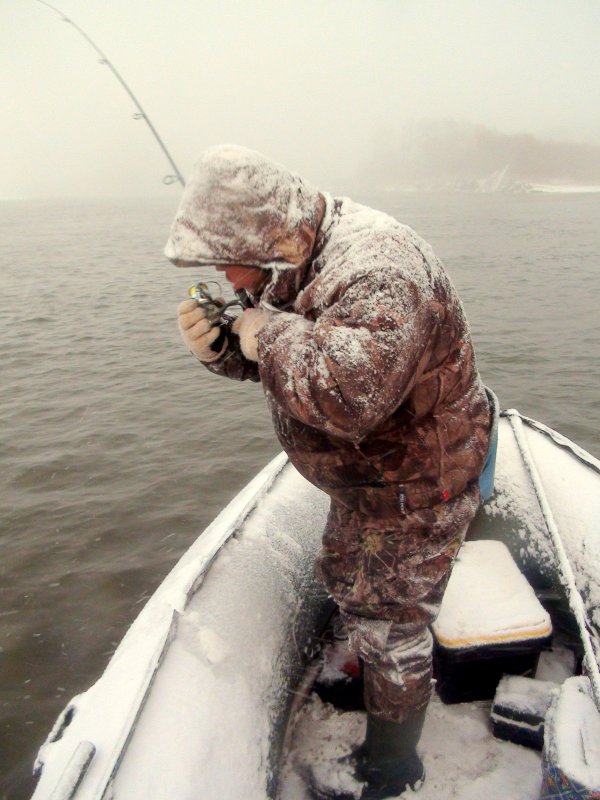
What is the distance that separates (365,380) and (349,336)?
0.11m

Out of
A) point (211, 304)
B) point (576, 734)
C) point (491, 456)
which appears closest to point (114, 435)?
point (211, 304)

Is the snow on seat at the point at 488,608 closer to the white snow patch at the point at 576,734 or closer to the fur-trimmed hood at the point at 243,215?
the white snow patch at the point at 576,734

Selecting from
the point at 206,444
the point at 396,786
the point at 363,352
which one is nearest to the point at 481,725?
the point at 396,786

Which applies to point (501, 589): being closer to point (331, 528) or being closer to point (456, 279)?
point (331, 528)

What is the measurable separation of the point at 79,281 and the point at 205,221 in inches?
715

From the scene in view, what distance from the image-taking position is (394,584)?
2.02m

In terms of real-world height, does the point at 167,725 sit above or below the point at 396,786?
above

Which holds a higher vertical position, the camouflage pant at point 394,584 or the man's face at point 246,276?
the man's face at point 246,276

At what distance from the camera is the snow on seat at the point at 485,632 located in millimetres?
2590

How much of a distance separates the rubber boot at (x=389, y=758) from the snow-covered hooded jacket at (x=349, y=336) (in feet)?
3.02

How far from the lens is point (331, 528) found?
2.23 meters

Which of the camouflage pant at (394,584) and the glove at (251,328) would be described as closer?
the glove at (251,328)

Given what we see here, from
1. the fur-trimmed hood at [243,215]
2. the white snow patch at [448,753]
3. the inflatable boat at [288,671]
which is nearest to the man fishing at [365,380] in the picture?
the fur-trimmed hood at [243,215]

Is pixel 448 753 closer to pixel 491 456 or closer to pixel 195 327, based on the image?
pixel 491 456
